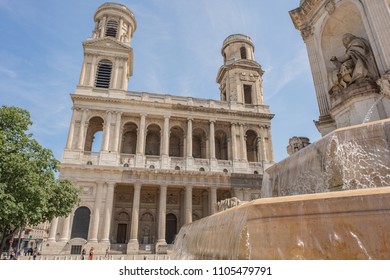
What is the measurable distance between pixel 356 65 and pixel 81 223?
956 inches

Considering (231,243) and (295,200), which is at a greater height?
(295,200)

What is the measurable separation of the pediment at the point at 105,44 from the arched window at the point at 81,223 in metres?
18.3

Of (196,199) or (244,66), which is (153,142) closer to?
(196,199)

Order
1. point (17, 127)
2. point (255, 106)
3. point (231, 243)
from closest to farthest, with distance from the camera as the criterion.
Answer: point (231, 243) < point (17, 127) < point (255, 106)

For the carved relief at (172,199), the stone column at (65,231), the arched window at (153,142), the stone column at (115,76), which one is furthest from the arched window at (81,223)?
the stone column at (115,76)

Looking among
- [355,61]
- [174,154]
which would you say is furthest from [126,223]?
[355,61]

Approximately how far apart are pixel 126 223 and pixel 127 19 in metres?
26.5

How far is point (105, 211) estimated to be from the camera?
2397cm

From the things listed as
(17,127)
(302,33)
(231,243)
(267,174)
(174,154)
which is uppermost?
(174,154)

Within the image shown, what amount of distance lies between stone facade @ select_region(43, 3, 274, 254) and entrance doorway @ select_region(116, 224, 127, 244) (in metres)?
0.10

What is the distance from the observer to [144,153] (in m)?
28.1

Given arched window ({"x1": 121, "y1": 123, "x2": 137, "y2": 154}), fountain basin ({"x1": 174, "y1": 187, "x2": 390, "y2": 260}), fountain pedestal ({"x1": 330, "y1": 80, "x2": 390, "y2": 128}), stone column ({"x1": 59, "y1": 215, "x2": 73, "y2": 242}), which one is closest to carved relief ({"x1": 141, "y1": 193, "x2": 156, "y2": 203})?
arched window ({"x1": 121, "y1": 123, "x2": 137, "y2": 154})

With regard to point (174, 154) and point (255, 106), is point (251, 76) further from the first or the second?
point (174, 154)

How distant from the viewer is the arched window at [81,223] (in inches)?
931
